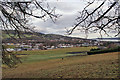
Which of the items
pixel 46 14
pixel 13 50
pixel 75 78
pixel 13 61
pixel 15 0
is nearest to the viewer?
pixel 15 0

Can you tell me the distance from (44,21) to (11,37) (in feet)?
5.53

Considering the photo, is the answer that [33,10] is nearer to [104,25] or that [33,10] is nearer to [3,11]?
[3,11]

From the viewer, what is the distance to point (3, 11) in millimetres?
5480

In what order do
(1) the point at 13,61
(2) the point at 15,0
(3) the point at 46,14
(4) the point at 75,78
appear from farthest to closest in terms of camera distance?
(4) the point at 75,78
(1) the point at 13,61
(3) the point at 46,14
(2) the point at 15,0

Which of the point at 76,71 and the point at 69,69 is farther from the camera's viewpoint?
the point at 69,69

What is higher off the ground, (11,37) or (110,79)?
(11,37)

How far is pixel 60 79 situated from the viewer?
8.77m

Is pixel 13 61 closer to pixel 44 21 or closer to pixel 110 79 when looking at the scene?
pixel 44 21

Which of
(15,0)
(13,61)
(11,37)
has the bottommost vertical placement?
(13,61)

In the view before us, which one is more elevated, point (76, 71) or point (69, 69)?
point (76, 71)

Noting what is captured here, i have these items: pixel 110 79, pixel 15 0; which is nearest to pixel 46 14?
pixel 15 0

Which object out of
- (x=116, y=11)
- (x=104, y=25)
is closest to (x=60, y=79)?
(x=104, y=25)

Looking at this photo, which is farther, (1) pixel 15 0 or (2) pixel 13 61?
(2) pixel 13 61

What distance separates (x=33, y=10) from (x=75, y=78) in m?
5.24
